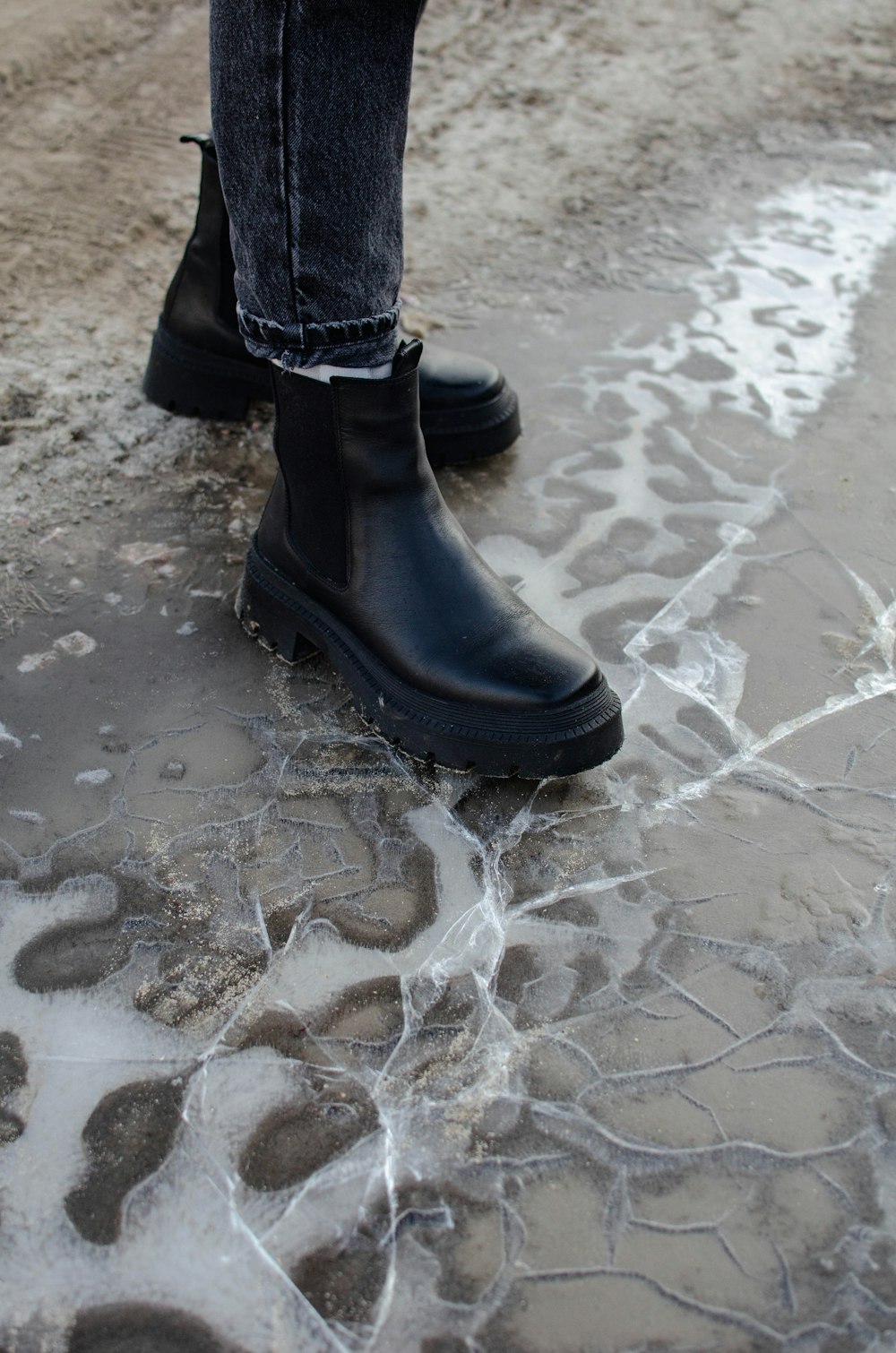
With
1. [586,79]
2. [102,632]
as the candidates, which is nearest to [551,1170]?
[102,632]

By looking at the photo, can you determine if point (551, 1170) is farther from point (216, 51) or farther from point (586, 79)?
point (586, 79)

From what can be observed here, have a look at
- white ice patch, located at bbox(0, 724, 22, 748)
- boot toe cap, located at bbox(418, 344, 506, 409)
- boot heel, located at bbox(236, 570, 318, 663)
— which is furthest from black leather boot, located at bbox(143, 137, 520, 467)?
white ice patch, located at bbox(0, 724, 22, 748)

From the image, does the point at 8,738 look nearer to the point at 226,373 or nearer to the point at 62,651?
the point at 62,651

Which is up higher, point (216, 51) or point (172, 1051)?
point (216, 51)

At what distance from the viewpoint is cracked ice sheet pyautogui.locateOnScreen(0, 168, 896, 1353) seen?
0.81m

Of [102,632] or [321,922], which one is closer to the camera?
[321,922]

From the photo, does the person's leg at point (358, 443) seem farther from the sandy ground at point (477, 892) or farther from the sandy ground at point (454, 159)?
the sandy ground at point (454, 159)

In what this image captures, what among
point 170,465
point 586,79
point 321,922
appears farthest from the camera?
point 586,79

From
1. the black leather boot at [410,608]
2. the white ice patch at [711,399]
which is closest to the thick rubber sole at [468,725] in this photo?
the black leather boot at [410,608]

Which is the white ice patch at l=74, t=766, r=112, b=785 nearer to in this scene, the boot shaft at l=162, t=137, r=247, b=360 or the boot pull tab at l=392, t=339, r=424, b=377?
the boot pull tab at l=392, t=339, r=424, b=377

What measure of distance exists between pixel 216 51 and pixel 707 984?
0.94 metres

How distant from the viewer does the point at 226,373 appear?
1.67 meters

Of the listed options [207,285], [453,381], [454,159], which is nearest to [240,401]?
[207,285]

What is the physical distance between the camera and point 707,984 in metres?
1.01
